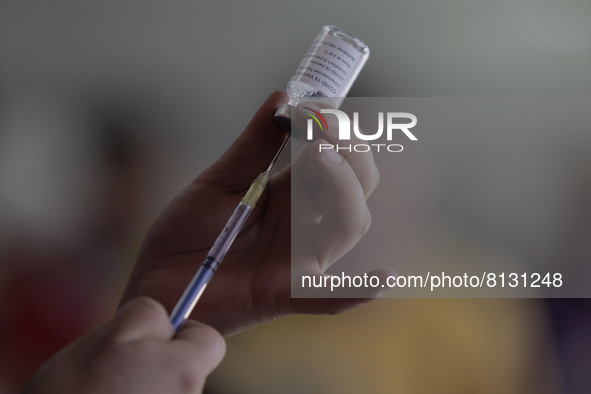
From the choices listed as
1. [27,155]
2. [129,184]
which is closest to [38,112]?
[27,155]

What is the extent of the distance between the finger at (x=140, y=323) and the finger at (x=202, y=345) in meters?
0.02

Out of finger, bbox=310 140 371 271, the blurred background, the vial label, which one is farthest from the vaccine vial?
the blurred background

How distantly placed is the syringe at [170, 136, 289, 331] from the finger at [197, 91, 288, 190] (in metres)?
0.12

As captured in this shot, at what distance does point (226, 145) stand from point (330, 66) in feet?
1.97

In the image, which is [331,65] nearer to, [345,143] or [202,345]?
[345,143]

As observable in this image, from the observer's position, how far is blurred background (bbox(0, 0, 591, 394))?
1.12 meters

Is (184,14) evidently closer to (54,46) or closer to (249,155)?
(54,46)

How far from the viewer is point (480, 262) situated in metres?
1.14

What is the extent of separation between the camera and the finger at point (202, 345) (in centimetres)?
41

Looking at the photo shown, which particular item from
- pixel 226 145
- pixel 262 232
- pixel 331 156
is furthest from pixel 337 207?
pixel 226 145

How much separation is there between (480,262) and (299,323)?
0.62 meters

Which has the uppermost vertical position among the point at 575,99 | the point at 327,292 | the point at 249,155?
the point at 575,99

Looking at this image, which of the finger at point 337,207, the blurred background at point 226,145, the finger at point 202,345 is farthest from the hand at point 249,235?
the blurred background at point 226,145

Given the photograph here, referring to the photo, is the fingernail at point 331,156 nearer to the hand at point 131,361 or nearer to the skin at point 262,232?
the skin at point 262,232
